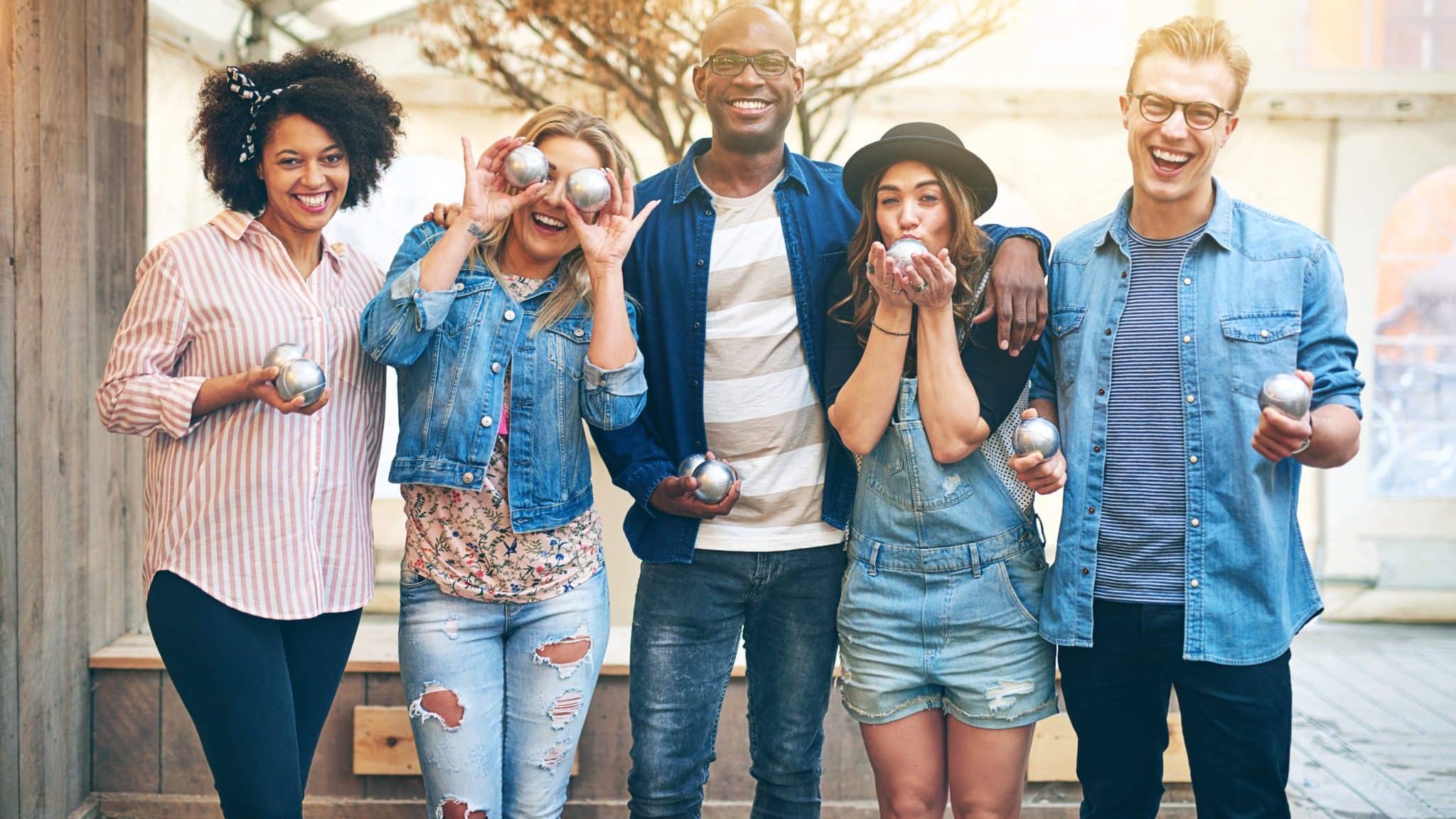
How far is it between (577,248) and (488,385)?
432 millimetres

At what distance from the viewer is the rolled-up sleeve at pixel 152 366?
104 inches

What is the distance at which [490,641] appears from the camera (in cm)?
279

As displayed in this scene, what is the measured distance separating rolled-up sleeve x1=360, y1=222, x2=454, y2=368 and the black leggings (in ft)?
2.20

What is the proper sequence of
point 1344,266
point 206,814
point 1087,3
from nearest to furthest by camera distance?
point 206,814 < point 1087,3 < point 1344,266

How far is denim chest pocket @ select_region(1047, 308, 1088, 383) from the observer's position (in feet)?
9.43

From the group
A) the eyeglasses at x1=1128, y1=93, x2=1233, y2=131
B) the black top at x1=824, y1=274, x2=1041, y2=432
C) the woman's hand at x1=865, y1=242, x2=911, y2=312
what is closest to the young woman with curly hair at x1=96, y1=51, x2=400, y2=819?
the black top at x1=824, y1=274, x2=1041, y2=432

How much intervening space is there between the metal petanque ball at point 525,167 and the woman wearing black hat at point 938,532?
758 millimetres

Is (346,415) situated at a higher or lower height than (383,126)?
lower

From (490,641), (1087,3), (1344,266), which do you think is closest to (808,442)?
(490,641)

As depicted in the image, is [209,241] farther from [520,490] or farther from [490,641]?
[490,641]

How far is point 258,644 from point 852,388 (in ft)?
4.80

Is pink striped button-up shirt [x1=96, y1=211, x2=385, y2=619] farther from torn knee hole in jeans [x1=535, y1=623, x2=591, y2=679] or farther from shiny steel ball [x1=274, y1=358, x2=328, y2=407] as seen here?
torn knee hole in jeans [x1=535, y1=623, x2=591, y2=679]

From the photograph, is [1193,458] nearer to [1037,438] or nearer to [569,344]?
[1037,438]

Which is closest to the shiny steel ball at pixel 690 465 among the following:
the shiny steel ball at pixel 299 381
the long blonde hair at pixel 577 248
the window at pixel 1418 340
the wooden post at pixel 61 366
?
the long blonde hair at pixel 577 248
